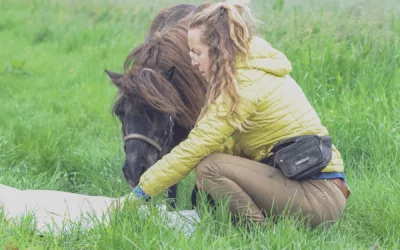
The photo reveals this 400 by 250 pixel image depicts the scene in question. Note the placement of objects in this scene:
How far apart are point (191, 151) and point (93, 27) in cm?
681

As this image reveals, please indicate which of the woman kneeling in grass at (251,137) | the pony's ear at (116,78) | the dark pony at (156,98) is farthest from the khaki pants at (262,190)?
the pony's ear at (116,78)

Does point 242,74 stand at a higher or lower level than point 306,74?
higher

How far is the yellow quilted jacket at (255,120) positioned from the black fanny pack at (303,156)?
0.24 ft

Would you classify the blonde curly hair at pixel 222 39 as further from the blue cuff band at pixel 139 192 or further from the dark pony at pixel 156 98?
the blue cuff band at pixel 139 192

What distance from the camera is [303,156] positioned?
10.2 ft

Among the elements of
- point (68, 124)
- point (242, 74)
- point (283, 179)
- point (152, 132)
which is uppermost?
point (242, 74)

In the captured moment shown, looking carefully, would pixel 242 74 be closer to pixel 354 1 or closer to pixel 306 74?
pixel 306 74

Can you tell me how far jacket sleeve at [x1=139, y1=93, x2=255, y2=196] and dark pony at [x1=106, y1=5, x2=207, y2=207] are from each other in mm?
285

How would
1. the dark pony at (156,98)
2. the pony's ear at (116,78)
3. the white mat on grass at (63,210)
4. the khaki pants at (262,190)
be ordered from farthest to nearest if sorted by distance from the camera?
the pony's ear at (116,78), the dark pony at (156,98), the khaki pants at (262,190), the white mat on grass at (63,210)

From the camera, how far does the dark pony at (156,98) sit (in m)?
3.47

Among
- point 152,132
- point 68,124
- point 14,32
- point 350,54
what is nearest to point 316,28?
point 350,54

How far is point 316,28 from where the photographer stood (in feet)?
20.8

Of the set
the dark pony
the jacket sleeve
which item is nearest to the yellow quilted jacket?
the jacket sleeve

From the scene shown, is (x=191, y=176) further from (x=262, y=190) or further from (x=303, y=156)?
(x=303, y=156)
